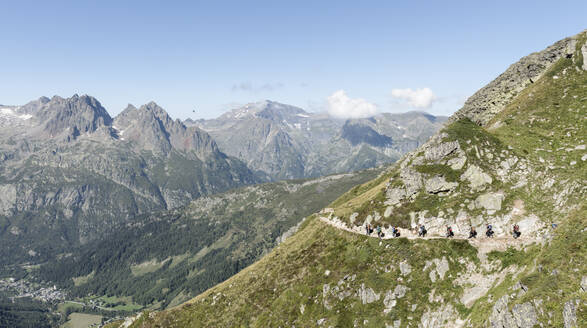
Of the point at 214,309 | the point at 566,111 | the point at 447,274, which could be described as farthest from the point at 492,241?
the point at 214,309

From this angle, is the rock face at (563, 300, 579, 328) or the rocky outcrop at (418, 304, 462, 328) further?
the rocky outcrop at (418, 304, 462, 328)

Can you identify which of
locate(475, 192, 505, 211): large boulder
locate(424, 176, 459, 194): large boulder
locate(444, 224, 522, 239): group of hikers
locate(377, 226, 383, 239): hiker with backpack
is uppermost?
locate(424, 176, 459, 194): large boulder

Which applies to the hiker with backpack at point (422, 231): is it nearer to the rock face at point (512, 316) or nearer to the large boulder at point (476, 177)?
the large boulder at point (476, 177)

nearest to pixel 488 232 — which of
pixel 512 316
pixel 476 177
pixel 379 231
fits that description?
pixel 476 177

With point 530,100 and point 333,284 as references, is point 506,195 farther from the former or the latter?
point 530,100

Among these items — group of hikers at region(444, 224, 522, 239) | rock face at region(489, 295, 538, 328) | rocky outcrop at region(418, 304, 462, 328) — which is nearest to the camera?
rock face at region(489, 295, 538, 328)

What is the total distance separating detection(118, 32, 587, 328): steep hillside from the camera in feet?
166

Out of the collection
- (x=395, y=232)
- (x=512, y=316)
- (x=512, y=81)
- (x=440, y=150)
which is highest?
(x=512, y=81)

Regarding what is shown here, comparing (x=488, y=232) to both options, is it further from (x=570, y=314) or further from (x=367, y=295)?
(x=570, y=314)

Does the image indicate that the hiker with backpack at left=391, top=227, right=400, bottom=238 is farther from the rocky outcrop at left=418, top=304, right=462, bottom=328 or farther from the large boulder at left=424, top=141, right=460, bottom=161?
the large boulder at left=424, top=141, right=460, bottom=161

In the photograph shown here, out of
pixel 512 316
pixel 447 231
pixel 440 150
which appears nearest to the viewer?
pixel 512 316

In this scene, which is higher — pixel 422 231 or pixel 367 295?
pixel 422 231

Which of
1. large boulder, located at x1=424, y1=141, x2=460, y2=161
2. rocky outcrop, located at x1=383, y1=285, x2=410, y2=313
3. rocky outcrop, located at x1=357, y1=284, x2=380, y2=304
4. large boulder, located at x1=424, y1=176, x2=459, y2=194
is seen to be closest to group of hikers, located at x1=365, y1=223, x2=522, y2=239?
large boulder, located at x1=424, y1=176, x2=459, y2=194

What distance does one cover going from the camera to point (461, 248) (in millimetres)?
72312
